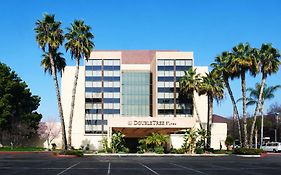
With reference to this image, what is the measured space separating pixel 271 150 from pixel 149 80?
117 ft

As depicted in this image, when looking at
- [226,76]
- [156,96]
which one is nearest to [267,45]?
[226,76]

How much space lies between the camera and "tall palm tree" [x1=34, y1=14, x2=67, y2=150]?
52000 millimetres

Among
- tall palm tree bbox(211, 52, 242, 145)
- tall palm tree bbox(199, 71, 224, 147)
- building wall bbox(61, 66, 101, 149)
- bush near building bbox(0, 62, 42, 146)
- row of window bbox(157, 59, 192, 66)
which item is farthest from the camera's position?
row of window bbox(157, 59, 192, 66)

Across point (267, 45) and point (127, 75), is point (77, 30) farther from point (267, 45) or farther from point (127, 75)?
point (127, 75)

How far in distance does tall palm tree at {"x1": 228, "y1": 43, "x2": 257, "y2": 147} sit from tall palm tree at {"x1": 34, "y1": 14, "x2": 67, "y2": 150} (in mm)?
22418

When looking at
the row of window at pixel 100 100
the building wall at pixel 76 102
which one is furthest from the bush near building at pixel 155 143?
the row of window at pixel 100 100

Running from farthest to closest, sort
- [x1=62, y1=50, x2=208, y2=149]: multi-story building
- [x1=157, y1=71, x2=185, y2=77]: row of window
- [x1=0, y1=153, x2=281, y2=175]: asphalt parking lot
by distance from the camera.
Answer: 1. [x1=157, y1=71, x2=185, y2=77]: row of window
2. [x1=62, y1=50, x2=208, y2=149]: multi-story building
3. [x1=0, y1=153, x2=281, y2=175]: asphalt parking lot

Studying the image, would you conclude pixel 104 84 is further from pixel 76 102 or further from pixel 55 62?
pixel 55 62

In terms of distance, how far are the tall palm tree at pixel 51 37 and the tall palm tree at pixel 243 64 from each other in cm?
2242

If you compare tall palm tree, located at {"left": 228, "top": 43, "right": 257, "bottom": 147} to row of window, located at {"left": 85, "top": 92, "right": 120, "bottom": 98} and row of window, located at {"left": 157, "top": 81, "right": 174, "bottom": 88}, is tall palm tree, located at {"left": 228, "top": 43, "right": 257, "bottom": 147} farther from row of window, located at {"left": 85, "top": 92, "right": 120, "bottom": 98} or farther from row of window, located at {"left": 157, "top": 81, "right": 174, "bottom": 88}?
row of window, located at {"left": 85, "top": 92, "right": 120, "bottom": 98}

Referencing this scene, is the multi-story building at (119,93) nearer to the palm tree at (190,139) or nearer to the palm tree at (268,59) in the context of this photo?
the palm tree at (190,139)

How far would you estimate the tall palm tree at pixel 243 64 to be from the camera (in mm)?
55719

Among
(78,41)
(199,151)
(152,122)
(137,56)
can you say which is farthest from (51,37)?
(137,56)

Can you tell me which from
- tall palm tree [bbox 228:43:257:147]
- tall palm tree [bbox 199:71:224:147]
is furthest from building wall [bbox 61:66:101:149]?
tall palm tree [bbox 228:43:257:147]
